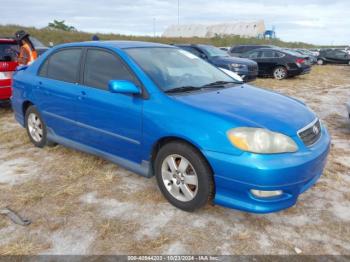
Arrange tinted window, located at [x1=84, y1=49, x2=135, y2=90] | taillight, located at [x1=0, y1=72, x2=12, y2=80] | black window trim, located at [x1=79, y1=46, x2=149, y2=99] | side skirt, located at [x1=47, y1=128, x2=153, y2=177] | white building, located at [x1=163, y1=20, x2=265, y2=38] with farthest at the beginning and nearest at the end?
white building, located at [x1=163, y1=20, x2=265, y2=38]
taillight, located at [x1=0, y1=72, x2=12, y2=80]
tinted window, located at [x1=84, y1=49, x2=135, y2=90]
side skirt, located at [x1=47, y1=128, x2=153, y2=177]
black window trim, located at [x1=79, y1=46, x2=149, y2=99]

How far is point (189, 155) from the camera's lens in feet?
9.62

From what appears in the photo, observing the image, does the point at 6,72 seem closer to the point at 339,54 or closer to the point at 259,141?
the point at 259,141

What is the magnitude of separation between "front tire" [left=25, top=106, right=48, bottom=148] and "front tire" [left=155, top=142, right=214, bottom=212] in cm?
228

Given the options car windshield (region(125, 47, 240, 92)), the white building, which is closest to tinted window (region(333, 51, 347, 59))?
car windshield (region(125, 47, 240, 92))

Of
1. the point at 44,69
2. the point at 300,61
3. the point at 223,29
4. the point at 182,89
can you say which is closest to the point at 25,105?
the point at 44,69

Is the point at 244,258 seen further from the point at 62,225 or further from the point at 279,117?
the point at 62,225

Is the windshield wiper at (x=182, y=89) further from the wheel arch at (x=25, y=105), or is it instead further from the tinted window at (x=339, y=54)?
the tinted window at (x=339, y=54)

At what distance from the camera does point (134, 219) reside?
310 cm

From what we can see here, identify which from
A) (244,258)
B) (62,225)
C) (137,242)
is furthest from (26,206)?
(244,258)

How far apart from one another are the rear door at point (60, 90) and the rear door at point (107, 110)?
0.54 ft

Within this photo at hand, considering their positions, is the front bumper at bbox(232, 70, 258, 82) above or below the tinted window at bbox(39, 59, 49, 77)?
below

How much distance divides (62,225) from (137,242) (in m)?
0.76

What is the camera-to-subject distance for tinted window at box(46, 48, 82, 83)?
407cm

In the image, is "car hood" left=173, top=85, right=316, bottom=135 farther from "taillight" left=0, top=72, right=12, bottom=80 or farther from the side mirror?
"taillight" left=0, top=72, right=12, bottom=80
